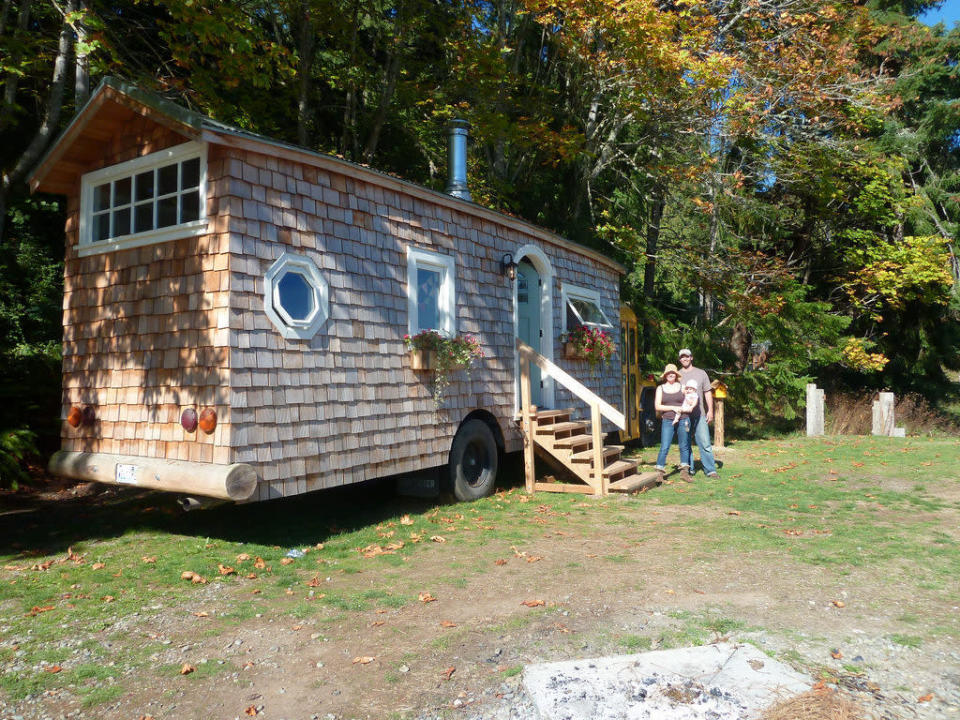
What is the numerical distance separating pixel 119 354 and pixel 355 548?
282 cm

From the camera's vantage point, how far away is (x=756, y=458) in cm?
1189

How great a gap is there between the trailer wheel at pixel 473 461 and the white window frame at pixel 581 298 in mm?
2520

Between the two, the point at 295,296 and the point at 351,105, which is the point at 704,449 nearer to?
the point at 295,296

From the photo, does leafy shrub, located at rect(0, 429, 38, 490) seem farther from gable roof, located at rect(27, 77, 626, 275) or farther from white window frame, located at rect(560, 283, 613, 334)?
white window frame, located at rect(560, 283, 613, 334)

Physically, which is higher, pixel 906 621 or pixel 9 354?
pixel 9 354

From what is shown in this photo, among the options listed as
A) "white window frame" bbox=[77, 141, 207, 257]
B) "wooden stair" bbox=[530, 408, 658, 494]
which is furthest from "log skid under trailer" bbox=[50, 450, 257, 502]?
"wooden stair" bbox=[530, 408, 658, 494]

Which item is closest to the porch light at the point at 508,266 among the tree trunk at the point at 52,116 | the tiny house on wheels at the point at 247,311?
the tiny house on wheels at the point at 247,311

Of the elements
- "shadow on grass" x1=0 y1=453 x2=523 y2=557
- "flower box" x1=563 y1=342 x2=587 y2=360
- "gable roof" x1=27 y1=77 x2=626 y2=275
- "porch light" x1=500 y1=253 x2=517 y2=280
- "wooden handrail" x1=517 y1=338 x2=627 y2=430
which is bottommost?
"shadow on grass" x1=0 y1=453 x2=523 y2=557

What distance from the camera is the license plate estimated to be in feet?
19.9

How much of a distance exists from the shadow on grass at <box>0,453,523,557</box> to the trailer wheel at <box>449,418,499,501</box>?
0.30 m

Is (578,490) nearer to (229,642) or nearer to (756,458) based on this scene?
(756,458)

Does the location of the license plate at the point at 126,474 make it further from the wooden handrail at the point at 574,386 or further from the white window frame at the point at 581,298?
the white window frame at the point at 581,298

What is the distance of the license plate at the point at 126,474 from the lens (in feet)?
19.9

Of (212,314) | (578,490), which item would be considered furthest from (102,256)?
(578,490)
